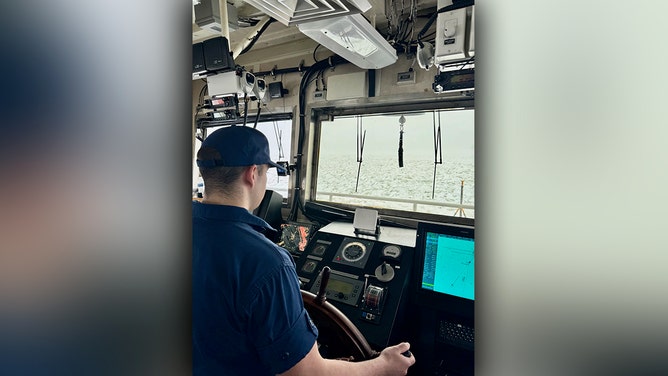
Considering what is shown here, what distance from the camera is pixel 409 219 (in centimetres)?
234

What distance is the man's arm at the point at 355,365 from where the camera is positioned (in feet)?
3.15

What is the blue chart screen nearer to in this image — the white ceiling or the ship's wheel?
the ship's wheel

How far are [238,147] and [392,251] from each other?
115 cm

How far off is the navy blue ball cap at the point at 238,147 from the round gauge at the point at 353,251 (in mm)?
902

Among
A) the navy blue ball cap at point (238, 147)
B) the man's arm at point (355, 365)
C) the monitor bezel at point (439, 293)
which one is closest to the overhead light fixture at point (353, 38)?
the navy blue ball cap at point (238, 147)

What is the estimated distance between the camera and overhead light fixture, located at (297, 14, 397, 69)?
150 cm

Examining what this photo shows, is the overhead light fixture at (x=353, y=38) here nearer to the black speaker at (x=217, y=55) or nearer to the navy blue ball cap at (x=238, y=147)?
the black speaker at (x=217, y=55)

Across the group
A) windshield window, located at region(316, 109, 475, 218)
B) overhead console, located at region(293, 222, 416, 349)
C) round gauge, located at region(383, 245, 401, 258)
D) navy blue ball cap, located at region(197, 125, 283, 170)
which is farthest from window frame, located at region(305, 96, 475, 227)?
navy blue ball cap, located at region(197, 125, 283, 170)

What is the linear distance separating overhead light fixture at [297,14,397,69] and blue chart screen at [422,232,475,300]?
115 cm

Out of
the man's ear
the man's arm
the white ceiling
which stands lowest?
the man's arm
